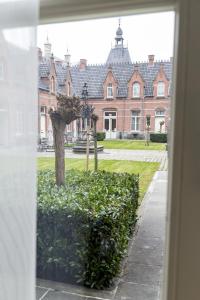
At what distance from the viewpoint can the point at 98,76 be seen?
1125 mm

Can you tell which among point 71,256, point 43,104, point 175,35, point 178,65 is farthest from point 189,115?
point 71,256

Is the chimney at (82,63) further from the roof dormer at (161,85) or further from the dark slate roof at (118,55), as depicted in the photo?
the roof dormer at (161,85)

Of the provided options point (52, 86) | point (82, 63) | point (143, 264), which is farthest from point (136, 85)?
point (143, 264)

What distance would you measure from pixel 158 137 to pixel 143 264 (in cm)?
52

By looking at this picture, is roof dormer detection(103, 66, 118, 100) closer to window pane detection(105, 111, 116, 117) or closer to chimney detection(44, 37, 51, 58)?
window pane detection(105, 111, 116, 117)

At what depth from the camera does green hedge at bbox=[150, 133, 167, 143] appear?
41.5 inches

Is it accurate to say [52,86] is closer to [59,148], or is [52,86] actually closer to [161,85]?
[59,148]

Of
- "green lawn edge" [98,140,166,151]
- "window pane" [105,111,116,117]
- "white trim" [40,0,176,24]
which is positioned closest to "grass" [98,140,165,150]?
"green lawn edge" [98,140,166,151]

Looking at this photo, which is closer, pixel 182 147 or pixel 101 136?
pixel 182 147

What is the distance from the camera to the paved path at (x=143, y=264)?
1088mm

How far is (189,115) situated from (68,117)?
51 centimetres

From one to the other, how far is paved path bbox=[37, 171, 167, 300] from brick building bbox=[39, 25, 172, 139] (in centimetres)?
24

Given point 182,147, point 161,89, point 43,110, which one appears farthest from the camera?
point 43,110

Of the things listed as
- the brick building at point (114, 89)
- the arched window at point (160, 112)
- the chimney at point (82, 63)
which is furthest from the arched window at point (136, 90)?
the chimney at point (82, 63)
